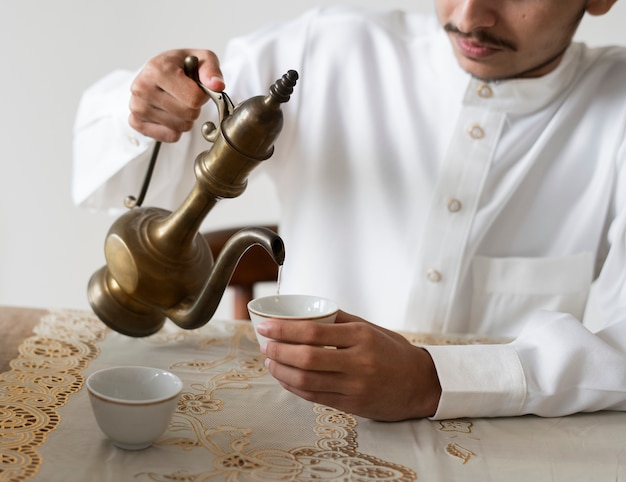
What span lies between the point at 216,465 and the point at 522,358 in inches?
17.0

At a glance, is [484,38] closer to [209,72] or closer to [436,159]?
[436,159]

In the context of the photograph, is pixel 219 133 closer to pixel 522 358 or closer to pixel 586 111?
pixel 522 358

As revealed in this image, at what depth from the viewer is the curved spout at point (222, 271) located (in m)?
0.83

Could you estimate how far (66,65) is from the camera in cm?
219

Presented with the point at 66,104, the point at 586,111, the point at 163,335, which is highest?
the point at 586,111

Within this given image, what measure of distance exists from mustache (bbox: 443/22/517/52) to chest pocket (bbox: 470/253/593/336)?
0.40 m

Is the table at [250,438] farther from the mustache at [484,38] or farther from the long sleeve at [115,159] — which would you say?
the mustache at [484,38]

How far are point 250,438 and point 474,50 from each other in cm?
80

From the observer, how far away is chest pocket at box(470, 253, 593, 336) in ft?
4.70

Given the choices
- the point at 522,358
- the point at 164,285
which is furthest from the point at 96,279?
the point at 522,358

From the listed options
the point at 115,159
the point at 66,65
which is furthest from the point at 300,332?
the point at 66,65

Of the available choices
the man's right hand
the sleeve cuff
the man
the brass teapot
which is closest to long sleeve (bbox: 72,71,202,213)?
the man

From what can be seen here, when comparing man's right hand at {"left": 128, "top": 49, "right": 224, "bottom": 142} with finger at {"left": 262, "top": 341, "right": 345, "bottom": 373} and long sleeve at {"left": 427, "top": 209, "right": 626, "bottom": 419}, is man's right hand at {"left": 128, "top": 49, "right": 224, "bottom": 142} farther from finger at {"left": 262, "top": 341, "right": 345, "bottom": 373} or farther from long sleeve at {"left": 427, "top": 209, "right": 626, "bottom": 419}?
long sleeve at {"left": 427, "top": 209, "right": 626, "bottom": 419}

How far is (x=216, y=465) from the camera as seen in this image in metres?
0.72
